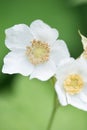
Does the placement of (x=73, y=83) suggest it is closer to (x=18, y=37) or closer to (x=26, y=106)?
(x=18, y=37)

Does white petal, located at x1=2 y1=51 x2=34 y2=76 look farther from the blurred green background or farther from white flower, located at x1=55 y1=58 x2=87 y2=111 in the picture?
the blurred green background

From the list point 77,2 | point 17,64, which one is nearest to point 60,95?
point 17,64

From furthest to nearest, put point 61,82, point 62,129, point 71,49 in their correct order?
point 71,49 < point 62,129 < point 61,82

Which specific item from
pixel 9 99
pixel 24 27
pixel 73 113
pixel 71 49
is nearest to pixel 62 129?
pixel 73 113

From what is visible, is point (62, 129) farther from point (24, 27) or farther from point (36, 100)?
point (24, 27)

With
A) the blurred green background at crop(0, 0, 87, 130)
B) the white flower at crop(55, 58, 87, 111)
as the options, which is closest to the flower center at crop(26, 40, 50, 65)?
the white flower at crop(55, 58, 87, 111)
